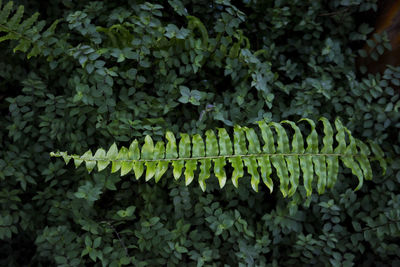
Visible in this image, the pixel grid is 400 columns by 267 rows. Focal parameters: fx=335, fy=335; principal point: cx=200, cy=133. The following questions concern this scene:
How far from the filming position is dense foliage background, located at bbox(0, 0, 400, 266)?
2197 millimetres

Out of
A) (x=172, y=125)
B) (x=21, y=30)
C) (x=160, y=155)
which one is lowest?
(x=172, y=125)

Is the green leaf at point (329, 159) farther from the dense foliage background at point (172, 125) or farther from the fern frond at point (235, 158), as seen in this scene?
the dense foliage background at point (172, 125)

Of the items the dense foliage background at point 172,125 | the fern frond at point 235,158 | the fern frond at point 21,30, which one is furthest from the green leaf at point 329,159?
the fern frond at point 21,30

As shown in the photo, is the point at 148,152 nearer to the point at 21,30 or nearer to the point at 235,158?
the point at 235,158

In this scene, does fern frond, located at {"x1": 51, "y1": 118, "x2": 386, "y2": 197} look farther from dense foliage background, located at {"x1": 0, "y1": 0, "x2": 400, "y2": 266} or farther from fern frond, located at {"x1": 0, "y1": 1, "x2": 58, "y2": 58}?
fern frond, located at {"x1": 0, "y1": 1, "x2": 58, "y2": 58}

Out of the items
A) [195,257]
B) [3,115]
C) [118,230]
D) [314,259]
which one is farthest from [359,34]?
[3,115]

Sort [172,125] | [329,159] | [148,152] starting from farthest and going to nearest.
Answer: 1. [172,125]
2. [329,159]
3. [148,152]

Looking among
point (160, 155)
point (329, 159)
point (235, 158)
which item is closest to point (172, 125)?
point (160, 155)

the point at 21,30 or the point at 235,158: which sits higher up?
the point at 21,30

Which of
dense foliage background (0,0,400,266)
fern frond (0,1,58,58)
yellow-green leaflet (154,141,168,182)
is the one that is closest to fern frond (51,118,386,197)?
yellow-green leaflet (154,141,168,182)

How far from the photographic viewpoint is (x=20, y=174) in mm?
2311

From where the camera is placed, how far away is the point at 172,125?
96.7 inches

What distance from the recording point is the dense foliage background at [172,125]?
2197mm

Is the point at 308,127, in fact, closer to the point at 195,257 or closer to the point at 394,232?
the point at 394,232
